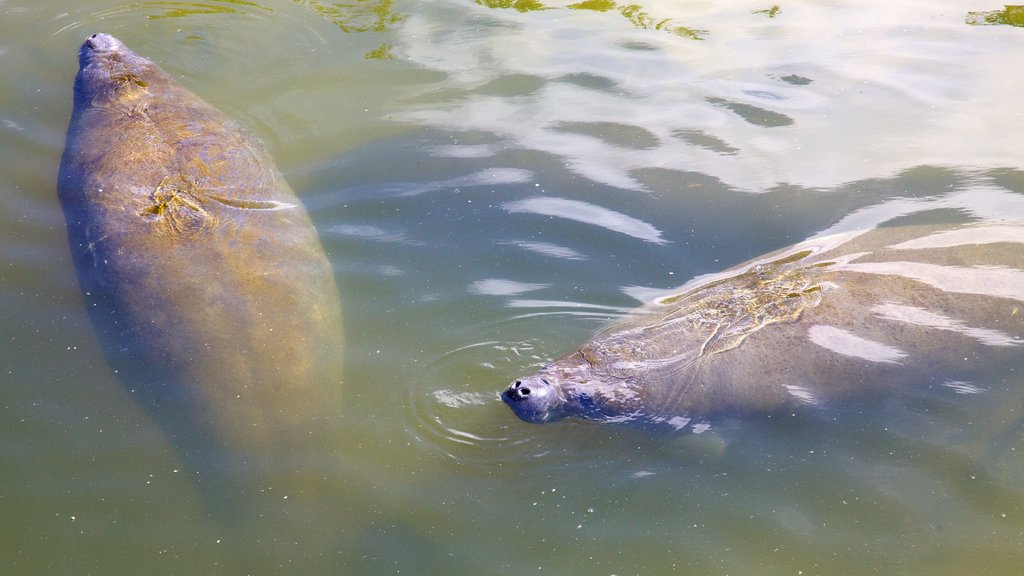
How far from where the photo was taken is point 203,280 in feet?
17.5

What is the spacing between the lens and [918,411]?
193 inches

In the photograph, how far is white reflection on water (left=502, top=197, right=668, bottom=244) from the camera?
6.23 metres

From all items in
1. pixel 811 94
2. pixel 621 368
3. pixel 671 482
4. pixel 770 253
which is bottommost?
pixel 671 482

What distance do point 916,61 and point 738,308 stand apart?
4529mm

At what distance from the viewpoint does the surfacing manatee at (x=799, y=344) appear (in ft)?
16.0

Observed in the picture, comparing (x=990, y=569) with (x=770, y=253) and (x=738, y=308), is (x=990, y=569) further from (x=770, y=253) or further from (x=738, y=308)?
(x=770, y=253)

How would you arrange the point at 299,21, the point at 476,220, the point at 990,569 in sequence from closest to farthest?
1. the point at 990,569
2. the point at 476,220
3. the point at 299,21

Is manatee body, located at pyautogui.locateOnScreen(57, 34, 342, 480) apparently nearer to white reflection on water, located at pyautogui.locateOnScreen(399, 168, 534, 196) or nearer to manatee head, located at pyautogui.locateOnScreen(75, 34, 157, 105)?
manatee head, located at pyautogui.locateOnScreen(75, 34, 157, 105)

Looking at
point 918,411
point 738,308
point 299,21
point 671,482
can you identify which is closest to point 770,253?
point 738,308

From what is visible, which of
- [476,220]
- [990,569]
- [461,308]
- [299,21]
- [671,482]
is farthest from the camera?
[299,21]

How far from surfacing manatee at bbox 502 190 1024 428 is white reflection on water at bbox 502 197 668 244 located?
909 millimetres

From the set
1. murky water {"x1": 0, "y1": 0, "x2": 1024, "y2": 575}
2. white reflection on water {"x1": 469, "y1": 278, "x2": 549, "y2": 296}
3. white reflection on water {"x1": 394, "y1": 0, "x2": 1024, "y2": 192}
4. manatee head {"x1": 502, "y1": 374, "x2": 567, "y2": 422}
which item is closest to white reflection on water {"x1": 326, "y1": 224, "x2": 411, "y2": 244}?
murky water {"x1": 0, "y1": 0, "x2": 1024, "y2": 575}

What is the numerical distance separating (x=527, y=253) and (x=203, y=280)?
228cm

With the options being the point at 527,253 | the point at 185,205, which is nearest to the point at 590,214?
the point at 527,253
